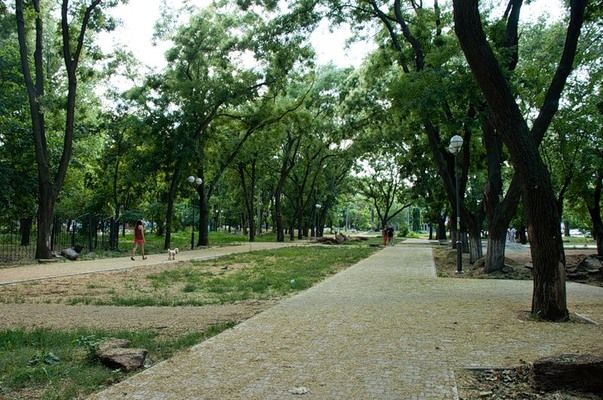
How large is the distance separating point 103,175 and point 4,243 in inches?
398

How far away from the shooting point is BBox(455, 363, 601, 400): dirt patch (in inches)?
162

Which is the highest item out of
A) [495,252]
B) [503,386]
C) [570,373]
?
[495,252]

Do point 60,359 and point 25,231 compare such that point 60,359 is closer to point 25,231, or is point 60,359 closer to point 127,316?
point 127,316

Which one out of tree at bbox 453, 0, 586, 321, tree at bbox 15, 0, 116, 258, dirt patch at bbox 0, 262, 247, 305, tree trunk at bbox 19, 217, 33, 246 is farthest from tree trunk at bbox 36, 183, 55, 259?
tree at bbox 453, 0, 586, 321

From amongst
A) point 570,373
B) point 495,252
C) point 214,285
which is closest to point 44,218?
point 214,285

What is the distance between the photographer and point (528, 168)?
Answer: 761 centimetres

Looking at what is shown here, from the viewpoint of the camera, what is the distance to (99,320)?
7.41 metres

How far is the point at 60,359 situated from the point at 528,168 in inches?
261

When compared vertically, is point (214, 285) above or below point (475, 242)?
below

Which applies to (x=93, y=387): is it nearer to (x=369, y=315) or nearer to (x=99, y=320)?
(x=99, y=320)

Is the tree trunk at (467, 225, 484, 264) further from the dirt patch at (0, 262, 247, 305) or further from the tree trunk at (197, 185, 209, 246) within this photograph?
the tree trunk at (197, 185, 209, 246)

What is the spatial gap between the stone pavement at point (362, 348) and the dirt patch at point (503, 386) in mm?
135

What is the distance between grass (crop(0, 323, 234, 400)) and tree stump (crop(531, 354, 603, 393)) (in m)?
3.56

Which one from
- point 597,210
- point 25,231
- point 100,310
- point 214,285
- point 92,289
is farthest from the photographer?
point 25,231
